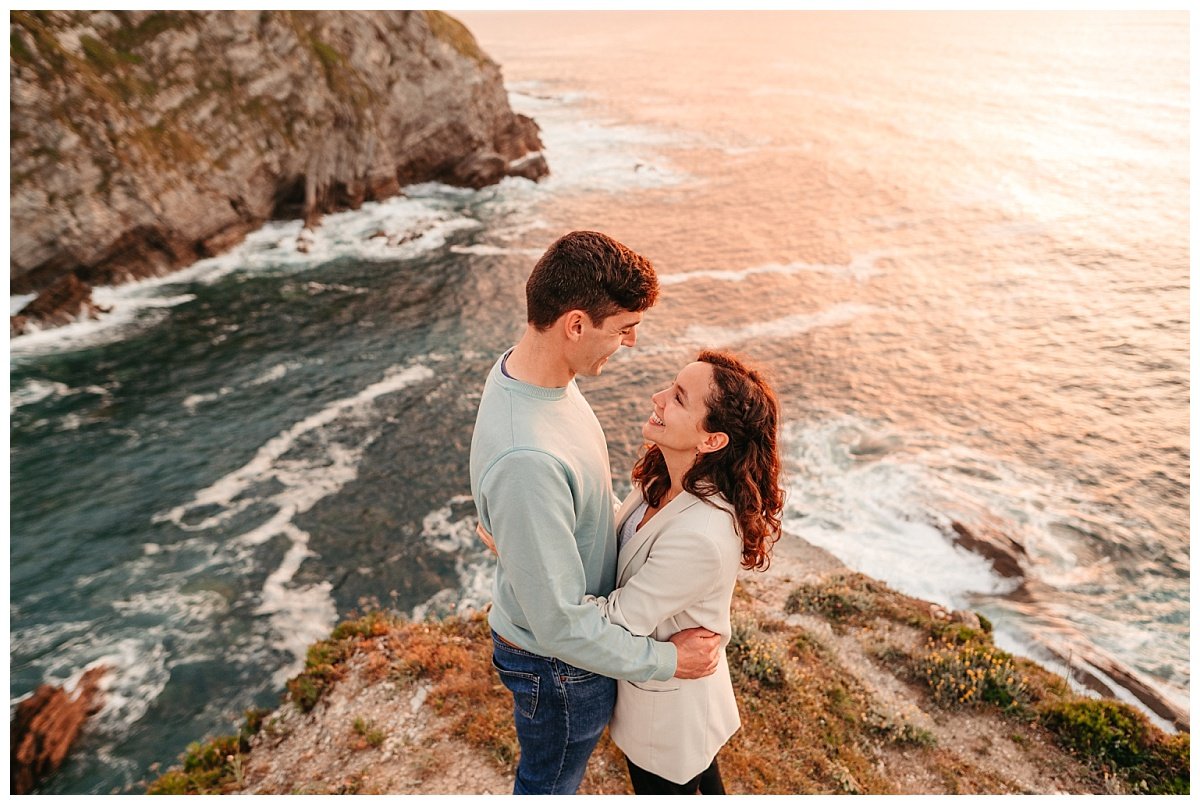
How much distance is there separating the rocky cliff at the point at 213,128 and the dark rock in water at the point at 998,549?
115ft

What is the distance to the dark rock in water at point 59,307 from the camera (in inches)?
1085

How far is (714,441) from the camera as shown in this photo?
447cm

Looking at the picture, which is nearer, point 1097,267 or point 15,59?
point 15,59

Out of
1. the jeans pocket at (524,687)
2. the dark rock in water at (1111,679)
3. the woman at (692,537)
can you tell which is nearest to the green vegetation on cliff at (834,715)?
the dark rock in water at (1111,679)

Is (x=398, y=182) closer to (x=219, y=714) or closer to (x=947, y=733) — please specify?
(x=219, y=714)

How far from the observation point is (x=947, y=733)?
10.5m

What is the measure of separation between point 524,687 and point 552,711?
0.27m

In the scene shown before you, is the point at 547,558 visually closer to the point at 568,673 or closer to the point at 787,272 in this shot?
the point at 568,673

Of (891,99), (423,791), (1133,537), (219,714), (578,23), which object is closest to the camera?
(423,791)

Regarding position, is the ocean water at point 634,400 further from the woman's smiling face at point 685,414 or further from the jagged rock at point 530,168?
the woman's smiling face at point 685,414

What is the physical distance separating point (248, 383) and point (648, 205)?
29.8 meters

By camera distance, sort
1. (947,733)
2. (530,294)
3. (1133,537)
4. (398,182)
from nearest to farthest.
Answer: (530,294)
(947,733)
(1133,537)
(398,182)

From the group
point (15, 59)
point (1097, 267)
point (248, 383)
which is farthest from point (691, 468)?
point (1097, 267)

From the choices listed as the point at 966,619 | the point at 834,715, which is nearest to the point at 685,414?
the point at 834,715
